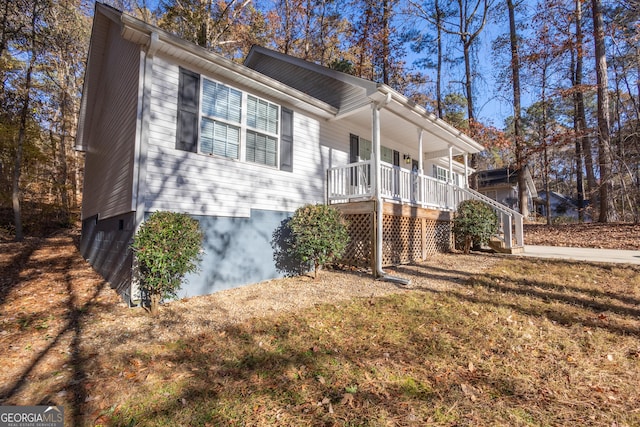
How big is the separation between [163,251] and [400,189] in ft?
19.6

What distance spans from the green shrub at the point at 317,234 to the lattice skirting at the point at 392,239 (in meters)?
0.95

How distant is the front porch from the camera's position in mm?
7609

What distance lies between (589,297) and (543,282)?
87 centimetres

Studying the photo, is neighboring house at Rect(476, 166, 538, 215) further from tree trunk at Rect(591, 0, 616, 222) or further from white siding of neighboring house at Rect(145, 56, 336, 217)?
white siding of neighboring house at Rect(145, 56, 336, 217)

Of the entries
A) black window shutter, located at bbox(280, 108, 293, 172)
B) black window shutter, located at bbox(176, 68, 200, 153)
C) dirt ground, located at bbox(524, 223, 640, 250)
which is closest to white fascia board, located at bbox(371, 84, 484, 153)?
black window shutter, located at bbox(280, 108, 293, 172)

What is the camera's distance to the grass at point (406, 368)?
238cm

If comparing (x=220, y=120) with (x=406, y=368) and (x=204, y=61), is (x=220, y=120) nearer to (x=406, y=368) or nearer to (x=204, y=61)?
(x=204, y=61)

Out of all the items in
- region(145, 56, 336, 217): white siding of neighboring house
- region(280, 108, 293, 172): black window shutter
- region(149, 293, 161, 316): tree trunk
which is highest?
region(280, 108, 293, 172): black window shutter

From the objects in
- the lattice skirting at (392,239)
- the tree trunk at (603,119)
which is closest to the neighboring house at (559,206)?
the tree trunk at (603,119)

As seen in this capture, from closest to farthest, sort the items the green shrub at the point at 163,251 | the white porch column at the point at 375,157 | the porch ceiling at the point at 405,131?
the green shrub at the point at 163,251 → the white porch column at the point at 375,157 → the porch ceiling at the point at 405,131

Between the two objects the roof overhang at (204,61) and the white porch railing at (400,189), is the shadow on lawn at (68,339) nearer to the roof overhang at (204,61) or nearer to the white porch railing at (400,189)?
the roof overhang at (204,61)

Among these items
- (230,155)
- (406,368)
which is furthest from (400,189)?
(406,368)

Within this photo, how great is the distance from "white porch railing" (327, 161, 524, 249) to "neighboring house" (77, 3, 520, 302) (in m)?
0.04

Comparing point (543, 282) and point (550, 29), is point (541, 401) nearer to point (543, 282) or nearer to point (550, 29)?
point (543, 282)
